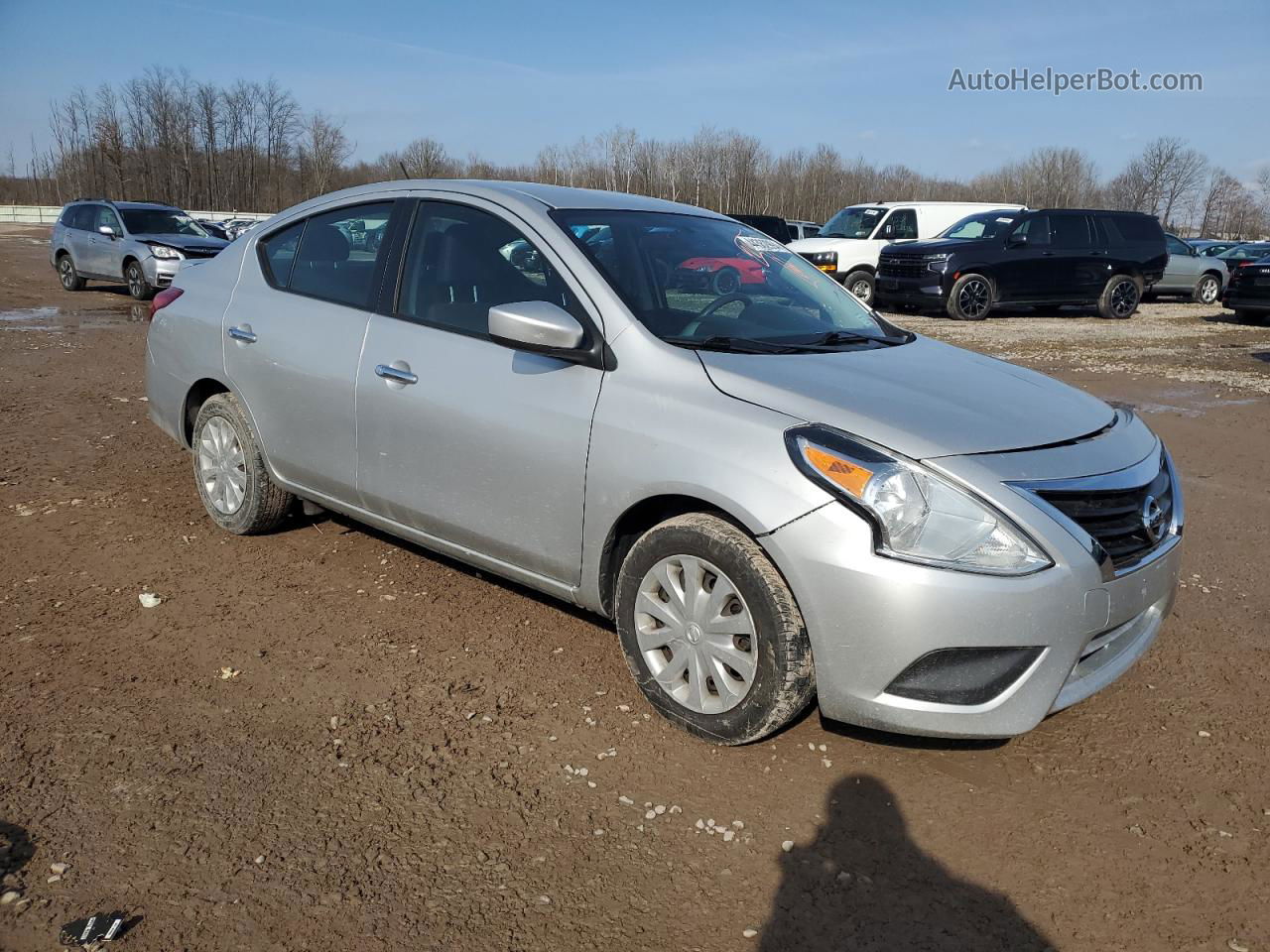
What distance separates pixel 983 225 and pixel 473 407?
52.9ft

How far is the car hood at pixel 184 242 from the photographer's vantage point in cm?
1720

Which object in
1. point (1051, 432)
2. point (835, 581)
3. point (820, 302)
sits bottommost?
point (835, 581)

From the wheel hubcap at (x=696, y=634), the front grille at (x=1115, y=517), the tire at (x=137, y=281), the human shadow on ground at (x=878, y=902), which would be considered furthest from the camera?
the tire at (x=137, y=281)

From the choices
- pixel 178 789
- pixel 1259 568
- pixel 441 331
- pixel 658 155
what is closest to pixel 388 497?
pixel 441 331

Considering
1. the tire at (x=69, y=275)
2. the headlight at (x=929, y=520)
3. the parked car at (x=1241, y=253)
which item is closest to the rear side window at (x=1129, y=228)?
the parked car at (x=1241, y=253)

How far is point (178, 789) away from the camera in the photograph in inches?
A: 114

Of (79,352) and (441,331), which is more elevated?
(441,331)

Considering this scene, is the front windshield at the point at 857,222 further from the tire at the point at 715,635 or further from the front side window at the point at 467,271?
the tire at the point at 715,635

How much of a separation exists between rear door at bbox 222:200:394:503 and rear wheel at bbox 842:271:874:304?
15.8 m

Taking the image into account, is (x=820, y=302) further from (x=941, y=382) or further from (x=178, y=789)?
(x=178, y=789)

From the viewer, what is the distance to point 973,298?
17438mm

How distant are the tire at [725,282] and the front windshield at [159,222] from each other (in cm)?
1668

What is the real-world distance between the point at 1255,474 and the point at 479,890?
653 centimetres

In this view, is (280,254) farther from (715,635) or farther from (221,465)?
(715,635)
